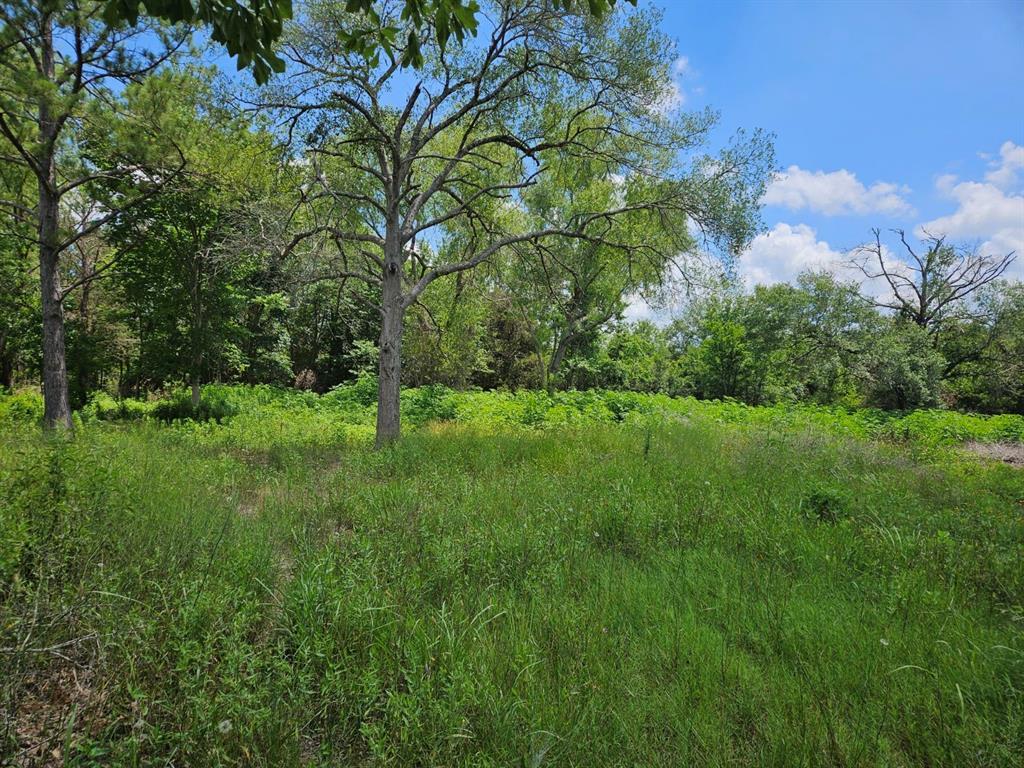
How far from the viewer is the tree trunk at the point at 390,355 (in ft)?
30.8

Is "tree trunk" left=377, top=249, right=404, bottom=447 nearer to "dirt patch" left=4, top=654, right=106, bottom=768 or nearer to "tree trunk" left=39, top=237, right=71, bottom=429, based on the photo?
"tree trunk" left=39, top=237, right=71, bottom=429

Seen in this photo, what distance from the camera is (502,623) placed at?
10.2ft

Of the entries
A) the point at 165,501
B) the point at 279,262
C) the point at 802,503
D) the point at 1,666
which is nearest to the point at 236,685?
the point at 1,666

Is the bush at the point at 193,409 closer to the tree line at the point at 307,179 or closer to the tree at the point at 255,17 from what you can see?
the tree line at the point at 307,179

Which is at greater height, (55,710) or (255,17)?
(255,17)

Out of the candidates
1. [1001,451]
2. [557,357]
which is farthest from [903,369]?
[557,357]

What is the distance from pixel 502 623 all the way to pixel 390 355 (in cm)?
704

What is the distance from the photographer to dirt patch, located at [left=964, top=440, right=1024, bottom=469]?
33.9ft

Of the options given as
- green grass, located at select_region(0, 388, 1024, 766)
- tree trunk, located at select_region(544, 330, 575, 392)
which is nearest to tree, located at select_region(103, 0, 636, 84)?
green grass, located at select_region(0, 388, 1024, 766)

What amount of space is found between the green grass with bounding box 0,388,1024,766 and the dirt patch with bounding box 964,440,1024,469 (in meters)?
6.46

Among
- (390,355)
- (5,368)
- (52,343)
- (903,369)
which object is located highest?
(903,369)

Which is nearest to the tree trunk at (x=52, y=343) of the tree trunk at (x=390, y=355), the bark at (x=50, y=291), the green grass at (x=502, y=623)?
the bark at (x=50, y=291)

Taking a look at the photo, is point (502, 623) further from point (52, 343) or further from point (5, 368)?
point (5, 368)

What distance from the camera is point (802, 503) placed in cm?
540
